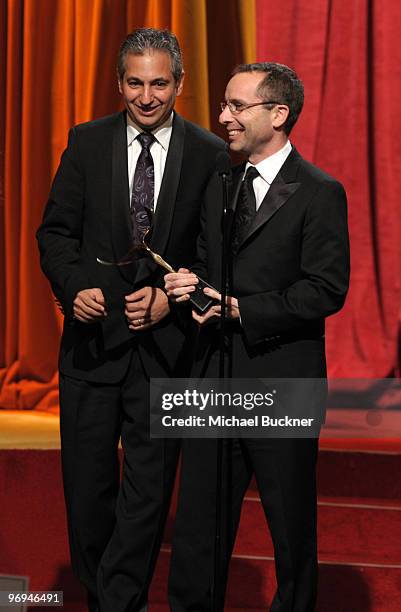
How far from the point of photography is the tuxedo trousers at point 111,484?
2396mm

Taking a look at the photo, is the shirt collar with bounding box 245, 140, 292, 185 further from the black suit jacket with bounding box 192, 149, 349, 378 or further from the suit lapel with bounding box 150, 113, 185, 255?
the suit lapel with bounding box 150, 113, 185, 255

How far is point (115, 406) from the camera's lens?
95.3 inches

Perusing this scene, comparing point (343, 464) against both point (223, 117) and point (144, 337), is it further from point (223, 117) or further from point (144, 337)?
point (223, 117)

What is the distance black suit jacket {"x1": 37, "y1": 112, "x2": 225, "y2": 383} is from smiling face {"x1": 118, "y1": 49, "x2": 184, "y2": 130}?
7cm

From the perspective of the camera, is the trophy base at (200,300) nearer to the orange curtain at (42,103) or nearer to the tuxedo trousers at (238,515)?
the tuxedo trousers at (238,515)

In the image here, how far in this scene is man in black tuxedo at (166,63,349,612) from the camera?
2191 mm

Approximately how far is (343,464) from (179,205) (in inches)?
51.0

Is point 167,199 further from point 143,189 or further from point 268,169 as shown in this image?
point 268,169

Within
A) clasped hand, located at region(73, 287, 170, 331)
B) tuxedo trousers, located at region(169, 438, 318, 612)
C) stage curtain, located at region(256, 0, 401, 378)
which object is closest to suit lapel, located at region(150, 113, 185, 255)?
clasped hand, located at region(73, 287, 170, 331)

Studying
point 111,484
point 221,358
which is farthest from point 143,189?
point 111,484

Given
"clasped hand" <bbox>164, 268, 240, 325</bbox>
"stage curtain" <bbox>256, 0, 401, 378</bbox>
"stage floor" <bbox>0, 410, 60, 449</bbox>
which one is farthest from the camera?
"stage curtain" <bbox>256, 0, 401, 378</bbox>

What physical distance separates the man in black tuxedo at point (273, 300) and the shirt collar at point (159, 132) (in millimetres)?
183

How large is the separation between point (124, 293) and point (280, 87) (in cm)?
58

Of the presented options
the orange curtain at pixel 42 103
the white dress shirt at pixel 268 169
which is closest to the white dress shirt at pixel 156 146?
the white dress shirt at pixel 268 169
